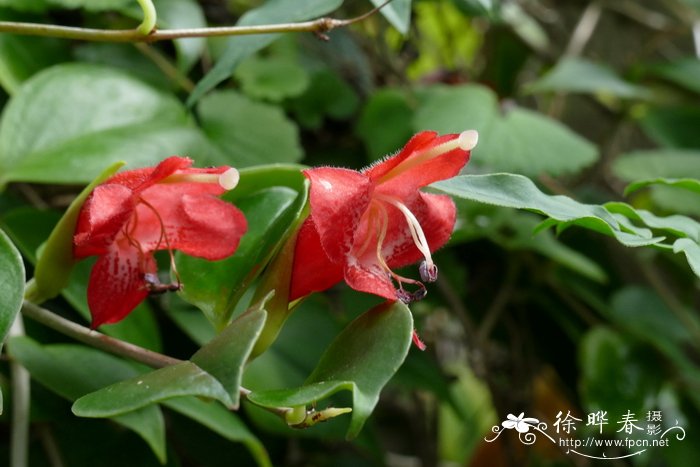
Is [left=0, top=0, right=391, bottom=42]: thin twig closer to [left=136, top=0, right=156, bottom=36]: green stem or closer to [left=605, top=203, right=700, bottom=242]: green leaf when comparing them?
[left=136, top=0, right=156, bottom=36]: green stem

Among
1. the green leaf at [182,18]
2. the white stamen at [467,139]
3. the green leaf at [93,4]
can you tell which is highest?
the white stamen at [467,139]

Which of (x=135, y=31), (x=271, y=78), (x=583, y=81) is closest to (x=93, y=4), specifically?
(x=271, y=78)

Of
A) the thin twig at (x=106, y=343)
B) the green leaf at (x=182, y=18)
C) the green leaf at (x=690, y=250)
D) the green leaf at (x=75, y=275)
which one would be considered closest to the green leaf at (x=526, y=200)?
the green leaf at (x=690, y=250)

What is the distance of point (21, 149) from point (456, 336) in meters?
0.74

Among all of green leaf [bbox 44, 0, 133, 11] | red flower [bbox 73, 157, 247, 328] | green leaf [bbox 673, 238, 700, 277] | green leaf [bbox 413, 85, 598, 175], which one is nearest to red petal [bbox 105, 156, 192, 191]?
red flower [bbox 73, 157, 247, 328]

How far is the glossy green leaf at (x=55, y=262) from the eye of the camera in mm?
406

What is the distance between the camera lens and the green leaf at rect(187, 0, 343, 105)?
47 centimetres

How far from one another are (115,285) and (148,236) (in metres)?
0.03

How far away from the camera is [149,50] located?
0.75 meters

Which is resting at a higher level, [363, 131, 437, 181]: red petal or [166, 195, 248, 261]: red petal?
[363, 131, 437, 181]: red petal

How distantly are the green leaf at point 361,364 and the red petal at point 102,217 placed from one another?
10cm

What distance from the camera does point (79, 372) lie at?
46 centimetres

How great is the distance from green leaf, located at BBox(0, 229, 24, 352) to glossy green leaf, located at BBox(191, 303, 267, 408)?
0.08 meters

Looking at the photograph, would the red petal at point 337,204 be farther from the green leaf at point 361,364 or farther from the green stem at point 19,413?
the green stem at point 19,413
